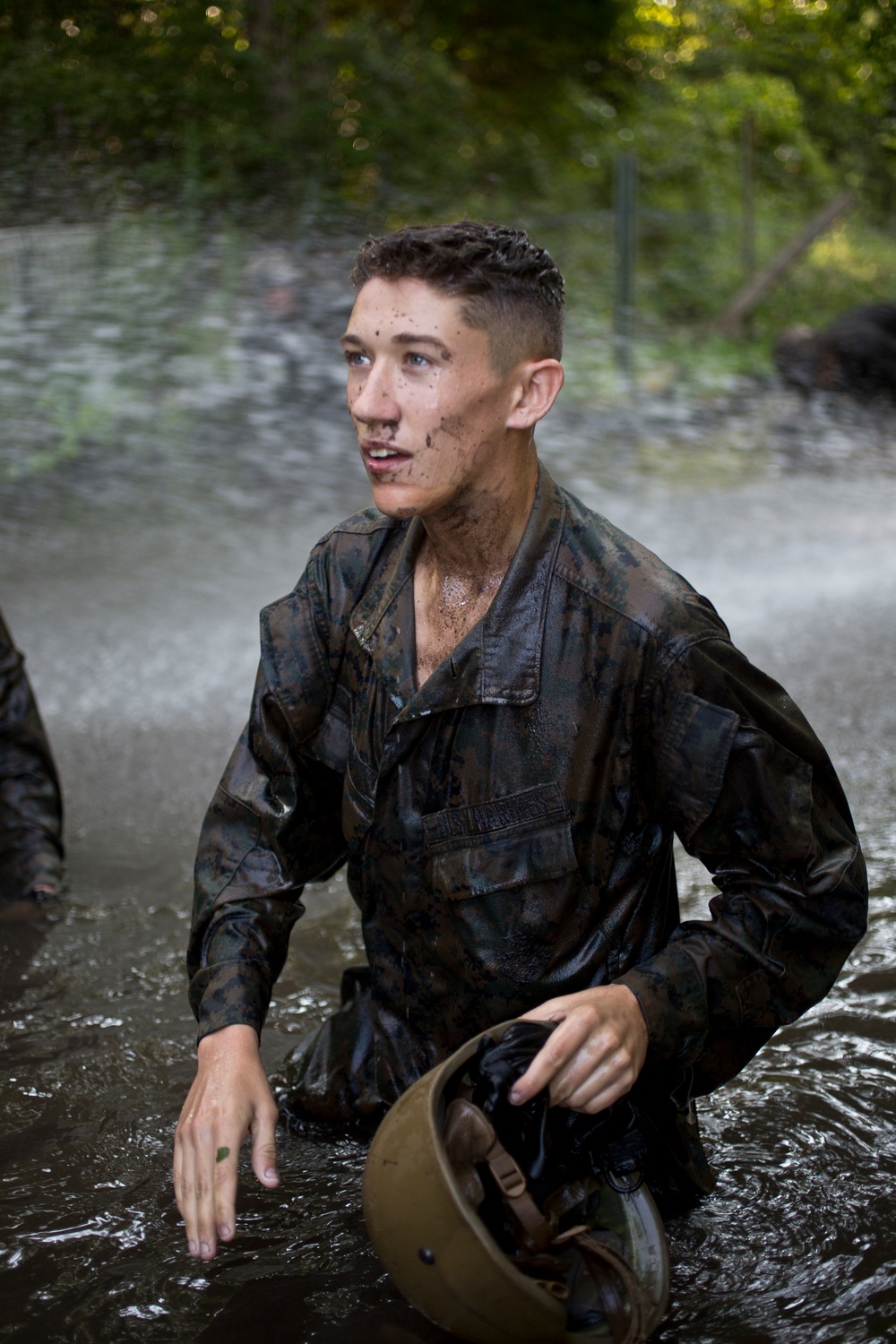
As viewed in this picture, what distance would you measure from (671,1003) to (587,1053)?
0.62 ft

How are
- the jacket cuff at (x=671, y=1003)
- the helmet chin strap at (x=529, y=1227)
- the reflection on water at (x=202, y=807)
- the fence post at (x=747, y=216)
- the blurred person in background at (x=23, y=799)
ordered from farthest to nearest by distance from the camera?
the fence post at (x=747, y=216), the blurred person in background at (x=23, y=799), the reflection on water at (x=202, y=807), the jacket cuff at (x=671, y=1003), the helmet chin strap at (x=529, y=1227)

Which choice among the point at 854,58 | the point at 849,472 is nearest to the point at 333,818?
the point at 854,58

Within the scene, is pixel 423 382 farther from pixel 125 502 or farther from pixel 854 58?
pixel 125 502

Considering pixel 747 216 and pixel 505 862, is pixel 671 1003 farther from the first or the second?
pixel 747 216

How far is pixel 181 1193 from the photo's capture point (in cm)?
176

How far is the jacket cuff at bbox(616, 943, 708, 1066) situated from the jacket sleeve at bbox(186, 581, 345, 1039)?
0.56 m

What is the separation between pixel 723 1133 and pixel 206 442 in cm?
999

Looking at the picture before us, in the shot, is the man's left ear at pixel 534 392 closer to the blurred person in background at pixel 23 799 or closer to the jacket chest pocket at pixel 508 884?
the jacket chest pocket at pixel 508 884

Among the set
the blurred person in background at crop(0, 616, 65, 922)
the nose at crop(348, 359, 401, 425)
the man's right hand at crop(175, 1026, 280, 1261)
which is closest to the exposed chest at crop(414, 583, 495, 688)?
the nose at crop(348, 359, 401, 425)

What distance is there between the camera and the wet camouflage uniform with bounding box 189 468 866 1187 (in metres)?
1.97

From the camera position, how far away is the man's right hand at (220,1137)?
5.68 ft

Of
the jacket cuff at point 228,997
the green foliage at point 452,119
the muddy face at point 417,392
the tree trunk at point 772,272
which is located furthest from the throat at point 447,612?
the tree trunk at point 772,272

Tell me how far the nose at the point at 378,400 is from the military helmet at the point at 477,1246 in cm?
83

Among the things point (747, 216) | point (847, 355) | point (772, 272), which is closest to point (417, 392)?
point (847, 355)
